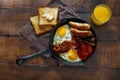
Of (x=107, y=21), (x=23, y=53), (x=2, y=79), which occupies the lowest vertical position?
(x=2, y=79)

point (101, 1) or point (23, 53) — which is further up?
point (101, 1)

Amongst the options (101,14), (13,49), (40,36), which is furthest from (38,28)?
(101,14)

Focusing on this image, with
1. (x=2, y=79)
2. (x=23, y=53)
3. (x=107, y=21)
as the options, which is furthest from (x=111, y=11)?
(x=2, y=79)

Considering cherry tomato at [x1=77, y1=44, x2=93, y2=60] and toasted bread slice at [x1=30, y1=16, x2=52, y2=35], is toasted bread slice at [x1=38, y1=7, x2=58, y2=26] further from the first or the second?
cherry tomato at [x1=77, y1=44, x2=93, y2=60]

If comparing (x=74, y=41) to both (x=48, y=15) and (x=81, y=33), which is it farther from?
(x=48, y=15)

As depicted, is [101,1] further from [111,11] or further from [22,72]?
[22,72]

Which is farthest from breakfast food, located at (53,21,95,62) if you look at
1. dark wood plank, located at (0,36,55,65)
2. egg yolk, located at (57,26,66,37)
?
dark wood plank, located at (0,36,55,65)
